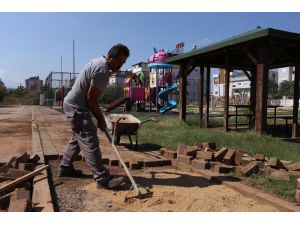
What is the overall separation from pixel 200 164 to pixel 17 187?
8.96ft

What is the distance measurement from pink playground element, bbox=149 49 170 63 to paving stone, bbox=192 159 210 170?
19.9 m

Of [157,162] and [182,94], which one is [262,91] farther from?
[182,94]

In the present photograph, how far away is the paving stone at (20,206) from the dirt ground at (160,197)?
40 cm

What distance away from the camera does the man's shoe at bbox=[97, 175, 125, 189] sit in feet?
14.4

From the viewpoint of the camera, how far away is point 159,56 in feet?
84.2

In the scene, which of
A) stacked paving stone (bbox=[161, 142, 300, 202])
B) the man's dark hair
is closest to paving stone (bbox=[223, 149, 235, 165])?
stacked paving stone (bbox=[161, 142, 300, 202])

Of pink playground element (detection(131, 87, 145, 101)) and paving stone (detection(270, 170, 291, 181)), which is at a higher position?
pink playground element (detection(131, 87, 145, 101))

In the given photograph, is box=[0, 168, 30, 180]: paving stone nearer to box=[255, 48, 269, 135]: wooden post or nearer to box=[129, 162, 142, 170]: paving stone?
box=[129, 162, 142, 170]: paving stone

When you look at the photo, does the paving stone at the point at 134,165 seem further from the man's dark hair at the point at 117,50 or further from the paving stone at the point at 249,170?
the man's dark hair at the point at 117,50

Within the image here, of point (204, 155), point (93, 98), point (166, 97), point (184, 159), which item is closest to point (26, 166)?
point (93, 98)

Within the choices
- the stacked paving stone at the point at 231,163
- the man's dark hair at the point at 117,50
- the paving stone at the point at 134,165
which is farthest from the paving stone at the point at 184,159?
the man's dark hair at the point at 117,50

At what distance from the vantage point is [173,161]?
6125 millimetres

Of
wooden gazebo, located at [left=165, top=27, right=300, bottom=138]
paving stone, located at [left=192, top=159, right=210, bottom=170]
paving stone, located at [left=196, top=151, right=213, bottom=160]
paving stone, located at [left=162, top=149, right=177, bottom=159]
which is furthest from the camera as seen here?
wooden gazebo, located at [left=165, top=27, right=300, bottom=138]
